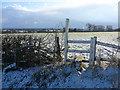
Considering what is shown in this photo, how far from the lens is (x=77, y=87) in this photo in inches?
171

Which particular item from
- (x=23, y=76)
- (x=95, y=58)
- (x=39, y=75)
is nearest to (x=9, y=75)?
(x=23, y=76)

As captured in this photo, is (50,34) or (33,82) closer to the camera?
(33,82)

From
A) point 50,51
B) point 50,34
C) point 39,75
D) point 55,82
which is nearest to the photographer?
point 55,82

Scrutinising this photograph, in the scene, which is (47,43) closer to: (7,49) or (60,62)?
(60,62)

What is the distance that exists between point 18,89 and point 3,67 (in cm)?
189

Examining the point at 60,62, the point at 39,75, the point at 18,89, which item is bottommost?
the point at 18,89

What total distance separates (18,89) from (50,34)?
2977 mm

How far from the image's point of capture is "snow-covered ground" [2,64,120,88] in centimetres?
436

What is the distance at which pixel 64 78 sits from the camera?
4734mm

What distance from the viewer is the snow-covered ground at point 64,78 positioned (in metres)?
4.36

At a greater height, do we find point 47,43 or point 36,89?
point 47,43

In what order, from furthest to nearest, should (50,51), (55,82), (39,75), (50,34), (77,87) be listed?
(50,34) < (50,51) < (39,75) < (55,82) < (77,87)

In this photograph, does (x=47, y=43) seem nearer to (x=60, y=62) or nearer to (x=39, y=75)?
(x=60, y=62)

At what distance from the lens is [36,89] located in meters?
4.59
